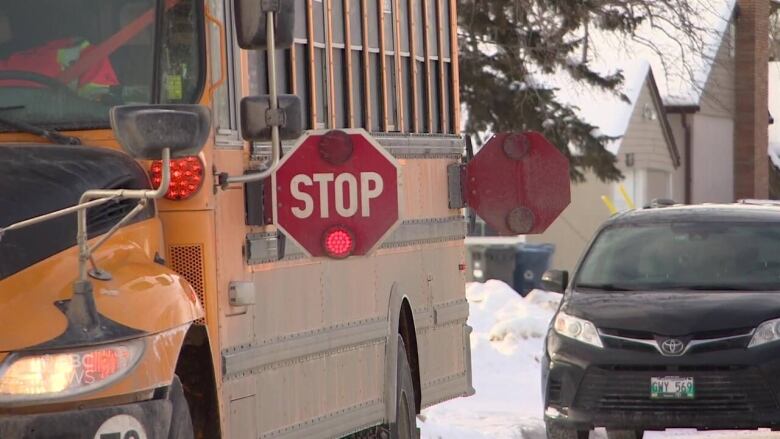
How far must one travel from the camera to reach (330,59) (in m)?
7.91

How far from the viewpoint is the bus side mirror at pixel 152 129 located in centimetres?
517

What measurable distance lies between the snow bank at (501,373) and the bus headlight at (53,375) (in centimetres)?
644

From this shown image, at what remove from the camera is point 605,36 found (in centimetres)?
2286

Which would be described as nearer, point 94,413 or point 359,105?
point 94,413

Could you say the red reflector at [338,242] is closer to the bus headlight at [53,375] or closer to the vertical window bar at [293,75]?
the vertical window bar at [293,75]

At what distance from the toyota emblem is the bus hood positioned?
5422mm

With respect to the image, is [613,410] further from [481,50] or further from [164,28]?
[481,50]

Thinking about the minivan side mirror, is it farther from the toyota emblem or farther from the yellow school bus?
the yellow school bus

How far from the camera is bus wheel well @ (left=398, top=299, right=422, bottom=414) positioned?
896 centimetres

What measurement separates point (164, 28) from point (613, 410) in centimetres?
522

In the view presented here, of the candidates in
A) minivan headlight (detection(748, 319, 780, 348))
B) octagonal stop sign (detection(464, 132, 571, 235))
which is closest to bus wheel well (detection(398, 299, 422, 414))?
octagonal stop sign (detection(464, 132, 571, 235))

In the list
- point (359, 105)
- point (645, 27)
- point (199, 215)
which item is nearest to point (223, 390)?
point (199, 215)

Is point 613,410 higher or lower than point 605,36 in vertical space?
lower

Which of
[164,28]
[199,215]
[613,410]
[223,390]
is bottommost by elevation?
[613,410]
